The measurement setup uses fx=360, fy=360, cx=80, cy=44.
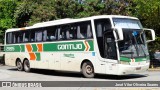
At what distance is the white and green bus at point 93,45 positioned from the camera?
17.6 metres

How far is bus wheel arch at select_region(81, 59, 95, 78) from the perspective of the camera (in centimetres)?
1903

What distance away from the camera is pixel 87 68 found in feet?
63.4

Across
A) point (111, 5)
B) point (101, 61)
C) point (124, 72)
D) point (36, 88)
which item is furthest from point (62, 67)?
point (111, 5)

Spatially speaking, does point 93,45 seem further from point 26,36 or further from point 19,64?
point 19,64

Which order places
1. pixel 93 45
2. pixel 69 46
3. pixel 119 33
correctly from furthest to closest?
pixel 69 46 → pixel 93 45 → pixel 119 33

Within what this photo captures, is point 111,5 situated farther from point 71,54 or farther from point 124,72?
point 124,72

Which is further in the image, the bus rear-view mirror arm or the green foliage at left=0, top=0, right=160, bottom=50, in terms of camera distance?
the green foliage at left=0, top=0, right=160, bottom=50

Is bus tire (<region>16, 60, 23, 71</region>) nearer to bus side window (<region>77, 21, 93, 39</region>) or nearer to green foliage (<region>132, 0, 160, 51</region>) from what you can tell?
bus side window (<region>77, 21, 93, 39</region>)

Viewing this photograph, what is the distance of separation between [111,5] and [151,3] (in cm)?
569

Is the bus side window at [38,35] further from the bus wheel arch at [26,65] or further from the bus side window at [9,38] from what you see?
the bus side window at [9,38]

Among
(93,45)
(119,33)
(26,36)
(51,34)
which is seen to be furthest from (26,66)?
(119,33)

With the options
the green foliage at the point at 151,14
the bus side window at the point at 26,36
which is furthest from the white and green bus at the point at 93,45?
the green foliage at the point at 151,14

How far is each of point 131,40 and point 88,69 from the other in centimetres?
294

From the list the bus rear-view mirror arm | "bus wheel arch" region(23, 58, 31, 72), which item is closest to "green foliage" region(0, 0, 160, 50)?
"bus wheel arch" region(23, 58, 31, 72)
